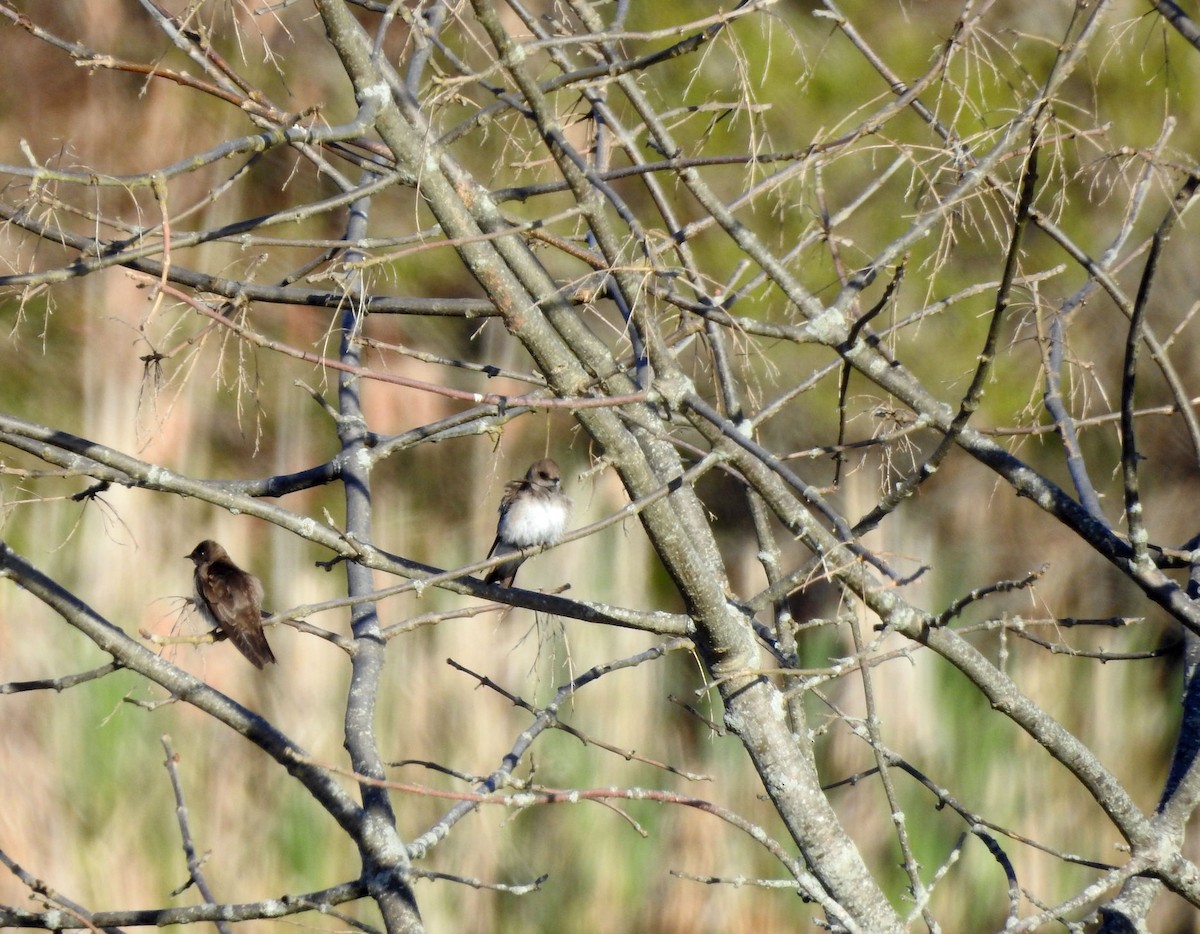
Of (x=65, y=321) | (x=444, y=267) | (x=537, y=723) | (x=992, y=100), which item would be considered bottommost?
(x=537, y=723)

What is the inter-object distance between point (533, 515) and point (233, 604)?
993 mm

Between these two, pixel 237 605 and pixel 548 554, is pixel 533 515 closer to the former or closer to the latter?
pixel 548 554

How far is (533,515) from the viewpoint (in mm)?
3922

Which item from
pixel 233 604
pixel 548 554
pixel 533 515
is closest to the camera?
pixel 233 604

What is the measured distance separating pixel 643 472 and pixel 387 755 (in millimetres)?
2446

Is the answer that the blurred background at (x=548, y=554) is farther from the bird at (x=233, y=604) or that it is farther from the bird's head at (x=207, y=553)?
the bird at (x=233, y=604)

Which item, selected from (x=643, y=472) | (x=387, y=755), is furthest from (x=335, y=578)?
(x=643, y=472)

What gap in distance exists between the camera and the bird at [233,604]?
136 inches

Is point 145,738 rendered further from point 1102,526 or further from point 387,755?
point 1102,526

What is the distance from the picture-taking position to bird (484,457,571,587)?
3.91 metres

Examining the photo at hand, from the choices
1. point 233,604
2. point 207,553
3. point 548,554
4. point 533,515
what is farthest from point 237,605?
point 548,554

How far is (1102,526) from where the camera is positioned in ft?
7.97

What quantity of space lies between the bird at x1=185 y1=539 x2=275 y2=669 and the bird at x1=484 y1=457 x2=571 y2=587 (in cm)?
73

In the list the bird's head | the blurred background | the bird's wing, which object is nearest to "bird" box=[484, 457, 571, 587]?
the blurred background
